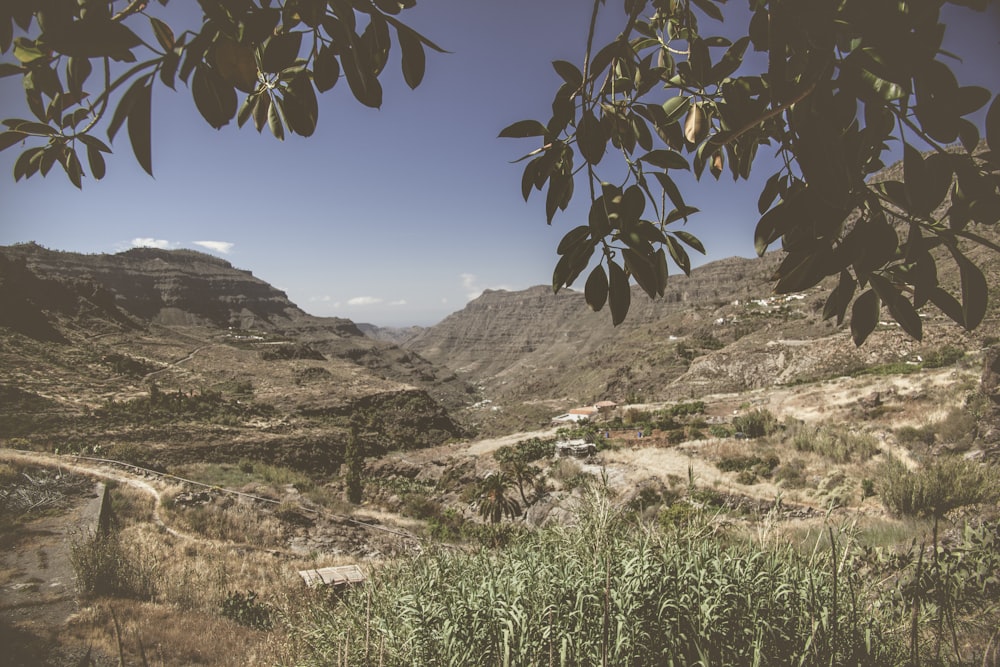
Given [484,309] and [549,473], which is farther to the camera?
[484,309]

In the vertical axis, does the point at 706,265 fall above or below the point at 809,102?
above

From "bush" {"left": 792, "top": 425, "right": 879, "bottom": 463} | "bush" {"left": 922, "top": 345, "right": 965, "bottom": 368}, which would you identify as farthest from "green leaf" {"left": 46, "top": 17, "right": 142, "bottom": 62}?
"bush" {"left": 922, "top": 345, "right": 965, "bottom": 368}

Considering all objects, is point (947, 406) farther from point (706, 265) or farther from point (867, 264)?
point (706, 265)

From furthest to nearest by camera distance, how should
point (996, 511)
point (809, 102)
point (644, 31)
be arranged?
point (996, 511) < point (644, 31) < point (809, 102)

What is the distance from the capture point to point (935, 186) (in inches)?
26.9

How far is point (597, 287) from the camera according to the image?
3.15ft

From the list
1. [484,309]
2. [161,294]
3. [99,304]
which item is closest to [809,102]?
[99,304]

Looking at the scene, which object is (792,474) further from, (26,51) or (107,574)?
(26,51)

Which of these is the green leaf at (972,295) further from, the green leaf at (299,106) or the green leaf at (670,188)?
the green leaf at (299,106)

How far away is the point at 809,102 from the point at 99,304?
5678 centimetres

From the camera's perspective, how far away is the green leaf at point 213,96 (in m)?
0.79

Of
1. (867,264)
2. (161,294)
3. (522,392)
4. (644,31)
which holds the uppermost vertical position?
(161,294)

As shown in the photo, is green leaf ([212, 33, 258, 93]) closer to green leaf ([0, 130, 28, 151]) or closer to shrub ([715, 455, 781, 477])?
green leaf ([0, 130, 28, 151])

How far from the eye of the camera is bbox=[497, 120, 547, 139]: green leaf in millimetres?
1056
